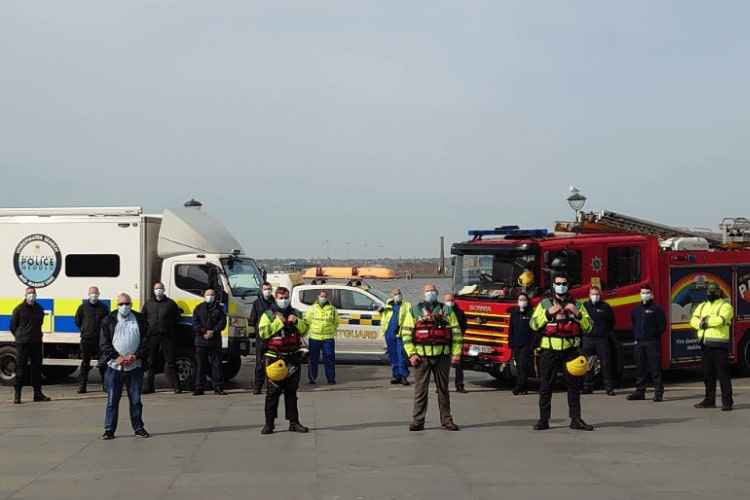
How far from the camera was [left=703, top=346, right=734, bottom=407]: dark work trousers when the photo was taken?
43.5 ft

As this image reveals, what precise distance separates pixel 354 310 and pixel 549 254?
18.9ft

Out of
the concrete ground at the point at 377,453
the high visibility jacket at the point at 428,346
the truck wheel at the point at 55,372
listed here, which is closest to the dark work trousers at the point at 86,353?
the concrete ground at the point at 377,453

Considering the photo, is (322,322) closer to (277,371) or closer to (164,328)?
(164,328)

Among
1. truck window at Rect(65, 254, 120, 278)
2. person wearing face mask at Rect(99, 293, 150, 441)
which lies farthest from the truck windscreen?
person wearing face mask at Rect(99, 293, 150, 441)

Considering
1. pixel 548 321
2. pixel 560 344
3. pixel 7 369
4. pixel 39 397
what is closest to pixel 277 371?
pixel 548 321

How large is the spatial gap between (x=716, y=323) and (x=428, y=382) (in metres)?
4.57

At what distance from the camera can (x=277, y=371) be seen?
36.6ft

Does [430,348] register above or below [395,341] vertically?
above

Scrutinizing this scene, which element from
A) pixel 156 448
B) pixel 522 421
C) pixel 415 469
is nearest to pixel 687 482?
pixel 415 469

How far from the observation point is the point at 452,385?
55.8 feet

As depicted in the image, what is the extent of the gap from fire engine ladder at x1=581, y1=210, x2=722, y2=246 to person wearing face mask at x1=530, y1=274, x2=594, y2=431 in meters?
7.03

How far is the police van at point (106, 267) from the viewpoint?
53.6ft

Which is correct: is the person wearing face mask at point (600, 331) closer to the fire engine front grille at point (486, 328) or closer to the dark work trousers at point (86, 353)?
the fire engine front grille at point (486, 328)

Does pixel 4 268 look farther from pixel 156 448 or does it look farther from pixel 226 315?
pixel 156 448
